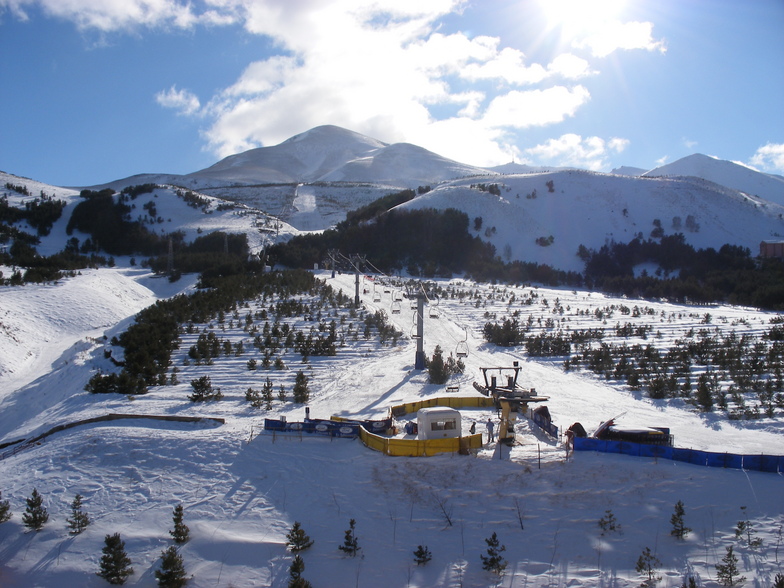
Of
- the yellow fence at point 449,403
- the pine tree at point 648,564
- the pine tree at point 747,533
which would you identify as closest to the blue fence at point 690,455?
the pine tree at point 747,533

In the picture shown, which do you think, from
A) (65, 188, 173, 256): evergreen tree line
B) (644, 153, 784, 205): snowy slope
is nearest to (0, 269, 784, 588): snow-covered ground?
(65, 188, 173, 256): evergreen tree line

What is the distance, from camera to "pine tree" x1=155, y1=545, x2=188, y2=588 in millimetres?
9070

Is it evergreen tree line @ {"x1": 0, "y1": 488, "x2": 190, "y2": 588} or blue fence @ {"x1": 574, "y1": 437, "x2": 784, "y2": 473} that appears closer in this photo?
evergreen tree line @ {"x1": 0, "y1": 488, "x2": 190, "y2": 588}

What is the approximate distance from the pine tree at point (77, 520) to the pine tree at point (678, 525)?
11487mm

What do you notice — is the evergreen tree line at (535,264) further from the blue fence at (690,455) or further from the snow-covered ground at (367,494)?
the blue fence at (690,455)

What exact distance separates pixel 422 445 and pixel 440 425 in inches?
38.3

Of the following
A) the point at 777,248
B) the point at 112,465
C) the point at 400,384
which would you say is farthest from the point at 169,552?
the point at 777,248

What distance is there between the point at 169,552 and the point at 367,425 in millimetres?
6540

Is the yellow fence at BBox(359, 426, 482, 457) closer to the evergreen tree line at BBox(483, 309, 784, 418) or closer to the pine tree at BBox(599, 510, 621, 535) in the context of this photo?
the pine tree at BBox(599, 510, 621, 535)

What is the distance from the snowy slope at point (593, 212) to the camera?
64.9m

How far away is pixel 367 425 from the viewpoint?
49.2 ft

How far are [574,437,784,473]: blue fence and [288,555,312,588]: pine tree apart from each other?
7315 millimetres

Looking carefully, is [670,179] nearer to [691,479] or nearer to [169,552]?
[691,479]

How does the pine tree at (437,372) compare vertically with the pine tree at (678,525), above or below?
above
